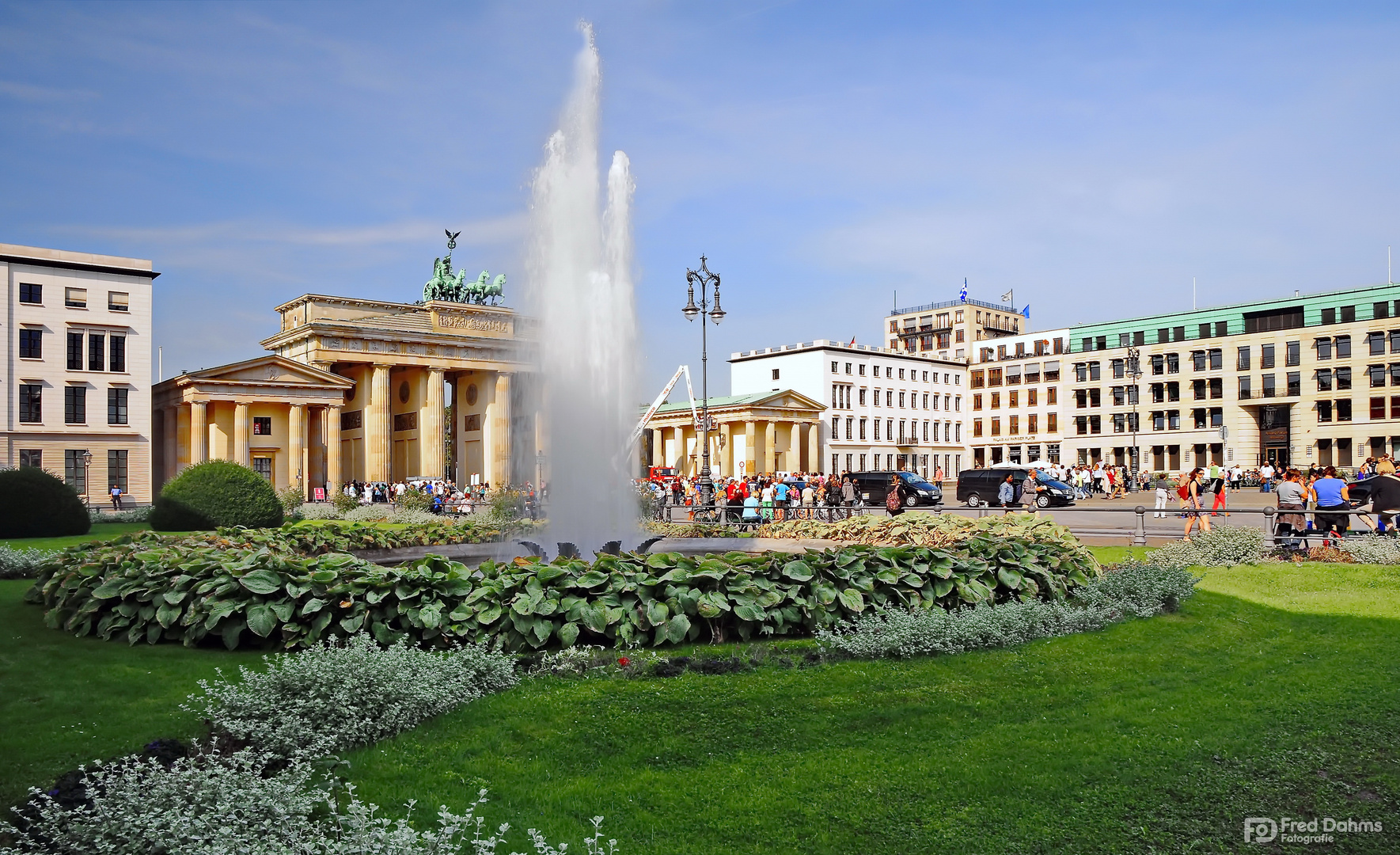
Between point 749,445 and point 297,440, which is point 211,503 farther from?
point 749,445

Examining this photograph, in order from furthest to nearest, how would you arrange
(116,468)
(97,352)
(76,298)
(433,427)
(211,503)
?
(433,427) → (116,468) → (97,352) → (76,298) → (211,503)

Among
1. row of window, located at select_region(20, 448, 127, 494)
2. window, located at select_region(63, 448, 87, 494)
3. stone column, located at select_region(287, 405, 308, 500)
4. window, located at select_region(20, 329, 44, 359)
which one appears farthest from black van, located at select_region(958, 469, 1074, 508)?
window, located at select_region(20, 329, 44, 359)

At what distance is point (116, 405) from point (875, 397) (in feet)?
253

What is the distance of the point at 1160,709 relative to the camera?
7871 mm

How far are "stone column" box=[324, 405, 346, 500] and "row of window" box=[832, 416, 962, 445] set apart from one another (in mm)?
54786

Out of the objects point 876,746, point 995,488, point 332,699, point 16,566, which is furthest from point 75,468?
point 876,746

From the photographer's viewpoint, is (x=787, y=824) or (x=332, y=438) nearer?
(x=787, y=824)

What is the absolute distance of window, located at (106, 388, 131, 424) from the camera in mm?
57719

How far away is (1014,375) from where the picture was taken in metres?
114

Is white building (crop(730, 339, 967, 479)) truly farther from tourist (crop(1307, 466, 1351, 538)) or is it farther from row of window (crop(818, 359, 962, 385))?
tourist (crop(1307, 466, 1351, 538))

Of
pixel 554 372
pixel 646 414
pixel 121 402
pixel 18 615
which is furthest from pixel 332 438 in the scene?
pixel 18 615

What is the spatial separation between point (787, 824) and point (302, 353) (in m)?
76.5

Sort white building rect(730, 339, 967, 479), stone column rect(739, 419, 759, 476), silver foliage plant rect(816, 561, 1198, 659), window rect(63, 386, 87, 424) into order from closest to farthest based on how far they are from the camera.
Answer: silver foliage plant rect(816, 561, 1198, 659), window rect(63, 386, 87, 424), stone column rect(739, 419, 759, 476), white building rect(730, 339, 967, 479)

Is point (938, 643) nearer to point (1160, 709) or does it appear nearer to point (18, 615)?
point (1160, 709)
